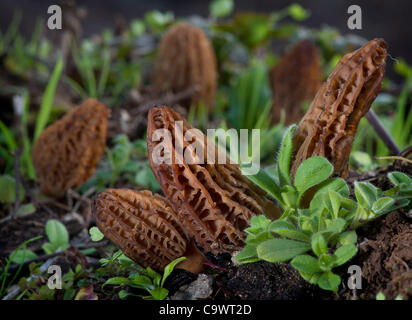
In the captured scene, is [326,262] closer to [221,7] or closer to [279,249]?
[279,249]

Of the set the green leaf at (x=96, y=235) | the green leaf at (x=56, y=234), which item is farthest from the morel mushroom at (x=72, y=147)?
the green leaf at (x=96, y=235)

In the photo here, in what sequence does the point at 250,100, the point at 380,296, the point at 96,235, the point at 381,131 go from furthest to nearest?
the point at 250,100 < the point at 381,131 < the point at 96,235 < the point at 380,296

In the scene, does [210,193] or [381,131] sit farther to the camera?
[381,131]

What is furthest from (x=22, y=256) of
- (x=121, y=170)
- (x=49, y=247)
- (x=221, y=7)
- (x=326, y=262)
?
(x=221, y=7)

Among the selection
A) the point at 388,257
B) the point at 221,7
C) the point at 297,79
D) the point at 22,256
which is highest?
the point at 221,7

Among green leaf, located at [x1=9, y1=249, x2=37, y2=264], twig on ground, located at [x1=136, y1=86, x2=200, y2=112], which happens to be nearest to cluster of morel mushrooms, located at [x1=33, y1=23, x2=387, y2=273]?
green leaf, located at [x1=9, y1=249, x2=37, y2=264]

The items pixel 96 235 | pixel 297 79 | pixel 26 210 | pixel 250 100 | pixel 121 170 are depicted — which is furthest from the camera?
pixel 250 100

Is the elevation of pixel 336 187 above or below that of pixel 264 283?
above
